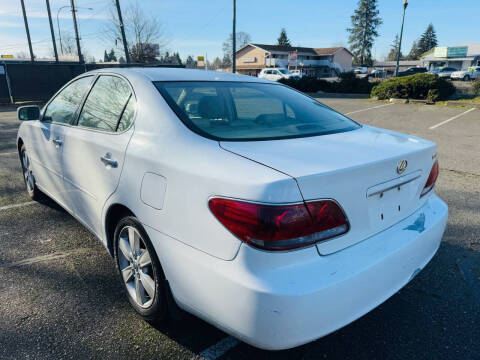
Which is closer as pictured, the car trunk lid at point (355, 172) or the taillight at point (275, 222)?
the taillight at point (275, 222)

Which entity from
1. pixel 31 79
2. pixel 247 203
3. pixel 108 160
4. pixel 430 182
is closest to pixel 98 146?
pixel 108 160

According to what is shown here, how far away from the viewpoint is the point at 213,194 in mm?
1597

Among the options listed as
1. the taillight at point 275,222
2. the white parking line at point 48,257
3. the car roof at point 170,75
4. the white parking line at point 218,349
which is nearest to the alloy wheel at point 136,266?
the white parking line at point 218,349

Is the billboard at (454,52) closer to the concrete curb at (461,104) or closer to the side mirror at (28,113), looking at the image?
the concrete curb at (461,104)

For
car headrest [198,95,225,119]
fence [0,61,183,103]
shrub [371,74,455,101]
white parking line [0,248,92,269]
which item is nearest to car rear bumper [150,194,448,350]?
car headrest [198,95,225,119]

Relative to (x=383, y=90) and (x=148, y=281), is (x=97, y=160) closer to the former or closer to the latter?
(x=148, y=281)

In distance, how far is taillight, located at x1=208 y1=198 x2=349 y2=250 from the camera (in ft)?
4.88

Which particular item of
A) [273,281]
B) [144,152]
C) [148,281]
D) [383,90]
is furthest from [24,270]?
[383,90]

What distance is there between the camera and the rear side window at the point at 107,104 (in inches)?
96.2

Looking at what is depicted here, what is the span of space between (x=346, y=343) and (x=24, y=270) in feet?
8.25

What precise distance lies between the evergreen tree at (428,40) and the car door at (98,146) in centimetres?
12096

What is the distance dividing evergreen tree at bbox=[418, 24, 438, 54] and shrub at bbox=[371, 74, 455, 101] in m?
99.9

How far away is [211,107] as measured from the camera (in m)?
2.46

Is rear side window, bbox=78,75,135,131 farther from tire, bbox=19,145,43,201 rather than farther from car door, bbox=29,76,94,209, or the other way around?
tire, bbox=19,145,43,201
